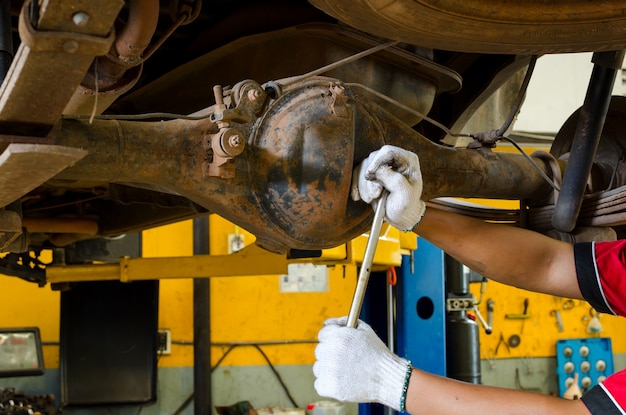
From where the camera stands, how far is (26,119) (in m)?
0.76

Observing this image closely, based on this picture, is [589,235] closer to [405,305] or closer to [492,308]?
[405,305]

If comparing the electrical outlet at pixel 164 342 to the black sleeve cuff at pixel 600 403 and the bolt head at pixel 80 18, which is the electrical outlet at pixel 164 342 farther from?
the bolt head at pixel 80 18

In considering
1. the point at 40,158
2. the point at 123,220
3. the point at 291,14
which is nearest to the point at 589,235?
the point at 291,14

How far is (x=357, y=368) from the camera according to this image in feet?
3.38

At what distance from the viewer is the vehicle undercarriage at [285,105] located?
2.44 feet

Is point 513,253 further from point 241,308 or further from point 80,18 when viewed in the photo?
point 241,308

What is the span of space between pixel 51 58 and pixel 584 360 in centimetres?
536

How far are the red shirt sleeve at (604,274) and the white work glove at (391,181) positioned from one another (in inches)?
17.8

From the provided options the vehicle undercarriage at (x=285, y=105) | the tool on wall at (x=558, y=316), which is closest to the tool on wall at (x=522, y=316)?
the tool on wall at (x=558, y=316)

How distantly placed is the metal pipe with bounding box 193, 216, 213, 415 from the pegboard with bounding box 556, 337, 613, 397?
103 inches

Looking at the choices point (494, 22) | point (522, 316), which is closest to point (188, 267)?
point (494, 22)

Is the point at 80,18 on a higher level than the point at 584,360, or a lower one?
higher

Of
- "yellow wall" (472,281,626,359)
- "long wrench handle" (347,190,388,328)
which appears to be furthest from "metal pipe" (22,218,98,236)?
"yellow wall" (472,281,626,359)

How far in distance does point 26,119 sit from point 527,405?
2.60 feet
